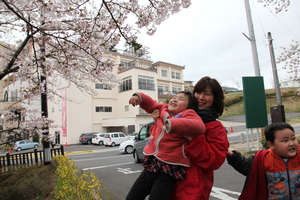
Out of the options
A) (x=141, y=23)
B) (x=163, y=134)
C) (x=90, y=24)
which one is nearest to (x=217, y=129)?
(x=163, y=134)

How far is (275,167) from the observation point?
1704 millimetres

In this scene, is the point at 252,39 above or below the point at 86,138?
above

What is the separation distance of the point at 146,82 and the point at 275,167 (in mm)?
29269

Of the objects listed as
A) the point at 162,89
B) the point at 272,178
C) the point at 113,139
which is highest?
the point at 162,89

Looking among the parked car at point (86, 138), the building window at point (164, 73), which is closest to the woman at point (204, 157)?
the parked car at point (86, 138)

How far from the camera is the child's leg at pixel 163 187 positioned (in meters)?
1.40

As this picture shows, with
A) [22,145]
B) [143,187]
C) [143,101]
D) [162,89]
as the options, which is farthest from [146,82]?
[143,187]

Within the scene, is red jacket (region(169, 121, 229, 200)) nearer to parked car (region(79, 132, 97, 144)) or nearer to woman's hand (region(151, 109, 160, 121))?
woman's hand (region(151, 109, 160, 121))

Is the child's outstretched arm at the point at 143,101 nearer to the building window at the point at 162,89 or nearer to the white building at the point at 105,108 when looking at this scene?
the white building at the point at 105,108

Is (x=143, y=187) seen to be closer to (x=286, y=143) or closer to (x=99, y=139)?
(x=286, y=143)

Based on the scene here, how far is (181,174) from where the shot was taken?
1.40 metres

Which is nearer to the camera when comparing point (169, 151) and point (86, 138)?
point (169, 151)

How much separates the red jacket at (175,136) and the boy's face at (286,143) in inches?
35.2

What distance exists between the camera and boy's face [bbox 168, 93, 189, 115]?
161cm
